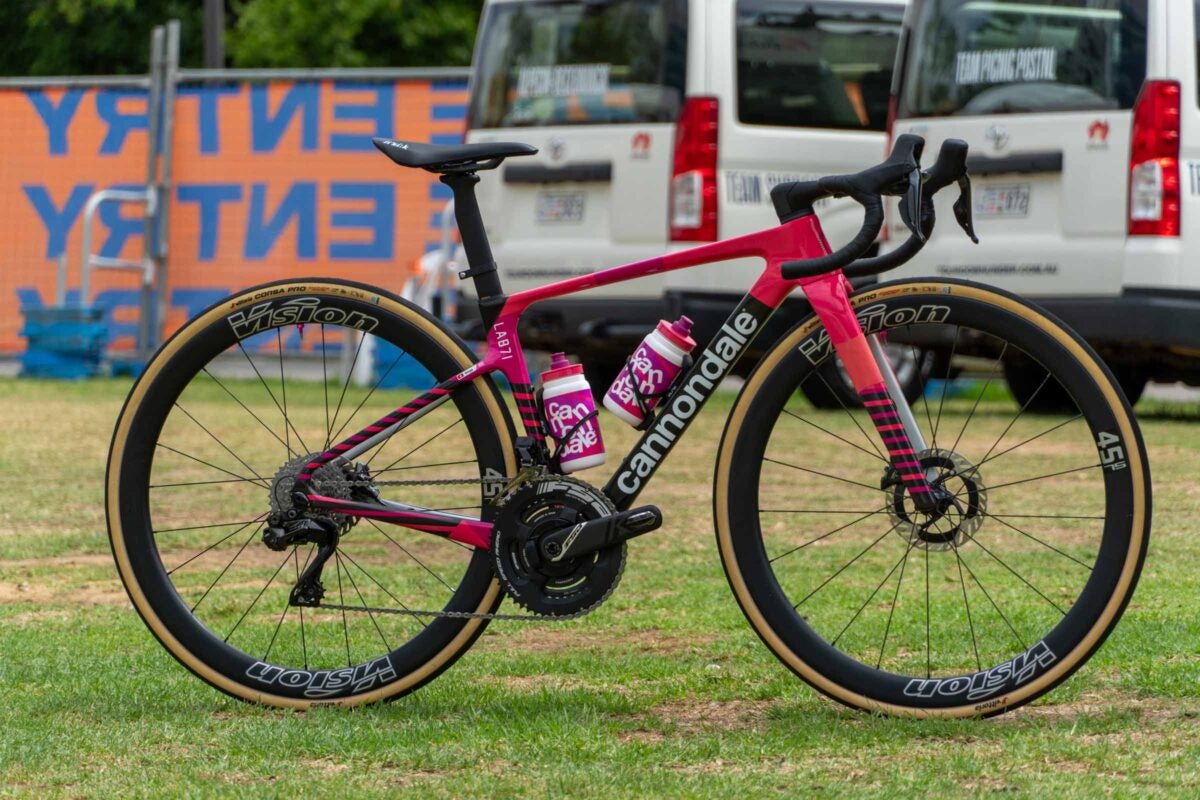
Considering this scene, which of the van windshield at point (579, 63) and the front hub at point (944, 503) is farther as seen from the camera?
the van windshield at point (579, 63)

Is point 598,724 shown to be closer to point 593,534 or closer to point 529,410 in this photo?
point 593,534

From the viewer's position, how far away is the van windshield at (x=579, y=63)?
12.0m

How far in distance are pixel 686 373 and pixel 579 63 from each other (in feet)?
26.5

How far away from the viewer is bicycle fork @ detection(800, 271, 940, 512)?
4.36m

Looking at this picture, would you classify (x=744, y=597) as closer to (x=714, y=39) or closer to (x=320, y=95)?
(x=714, y=39)

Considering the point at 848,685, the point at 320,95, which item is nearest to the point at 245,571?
the point at 848,685

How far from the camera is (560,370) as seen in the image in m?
4.52

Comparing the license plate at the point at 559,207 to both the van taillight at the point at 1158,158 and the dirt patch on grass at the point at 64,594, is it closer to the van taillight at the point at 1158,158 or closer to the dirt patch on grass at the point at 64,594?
the van taillight at the point at 1158,158

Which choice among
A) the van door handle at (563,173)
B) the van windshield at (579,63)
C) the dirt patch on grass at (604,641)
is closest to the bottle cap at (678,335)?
the dirt patch on grass at (604,641)

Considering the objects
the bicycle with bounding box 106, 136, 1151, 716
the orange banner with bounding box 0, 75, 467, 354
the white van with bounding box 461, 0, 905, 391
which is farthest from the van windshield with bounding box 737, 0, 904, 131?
the bicycle with bounding box 106, 136, 1151, 716

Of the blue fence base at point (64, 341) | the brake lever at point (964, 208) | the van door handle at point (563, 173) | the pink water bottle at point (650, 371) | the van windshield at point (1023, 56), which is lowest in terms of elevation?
the blue fence base at point (64, 341)

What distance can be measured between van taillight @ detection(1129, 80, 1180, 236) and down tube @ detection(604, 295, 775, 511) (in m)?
6.54

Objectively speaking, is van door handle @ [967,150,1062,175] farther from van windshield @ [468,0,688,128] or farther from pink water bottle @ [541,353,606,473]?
pink water bottle @ [541,353,606,473]

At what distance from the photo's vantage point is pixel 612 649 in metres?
5.29
